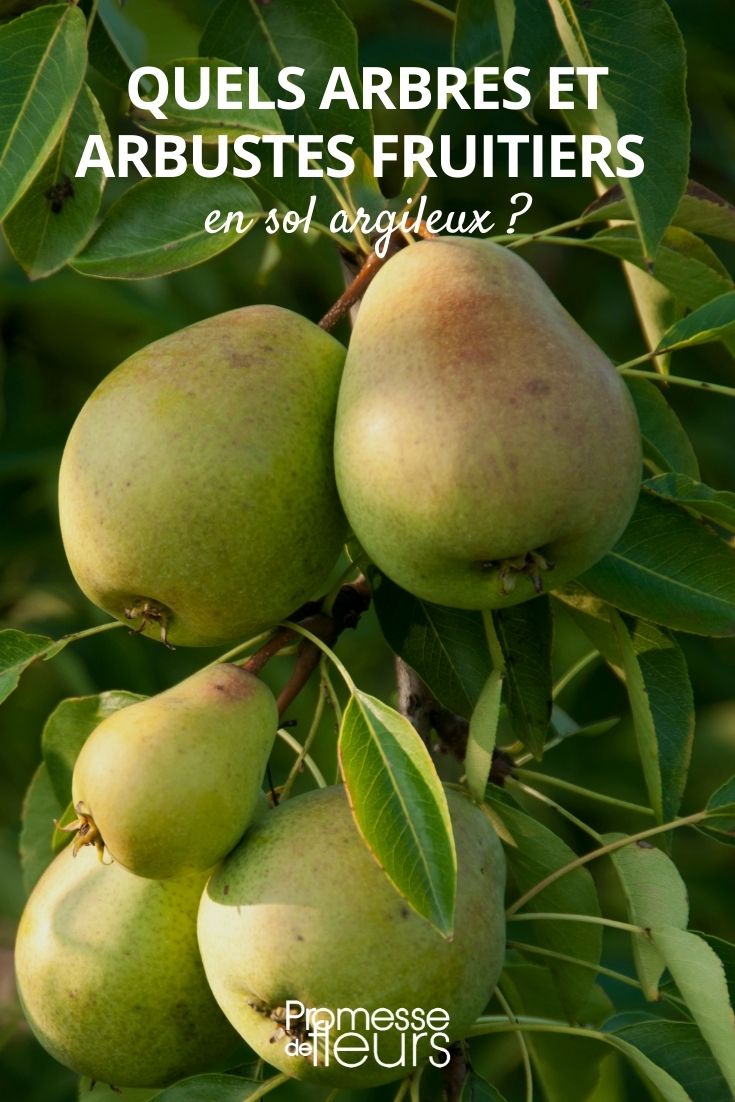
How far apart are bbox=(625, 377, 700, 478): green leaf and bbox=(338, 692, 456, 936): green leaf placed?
53 centimetres

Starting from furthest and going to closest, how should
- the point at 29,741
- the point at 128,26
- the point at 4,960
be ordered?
1. the point at 4,960
2. the point at 29,741
3. the point at 128,26

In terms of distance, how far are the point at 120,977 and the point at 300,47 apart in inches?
39.1

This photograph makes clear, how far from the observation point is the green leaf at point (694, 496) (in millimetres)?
1487

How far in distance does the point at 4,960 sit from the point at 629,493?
2.78 meters

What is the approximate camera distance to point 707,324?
4.85 feet

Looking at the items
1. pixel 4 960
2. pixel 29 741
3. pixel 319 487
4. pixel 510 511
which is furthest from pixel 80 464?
pixel 4 960

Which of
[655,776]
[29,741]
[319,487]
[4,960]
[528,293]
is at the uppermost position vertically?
[528,293]

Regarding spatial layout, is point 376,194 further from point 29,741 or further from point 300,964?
point 29,741

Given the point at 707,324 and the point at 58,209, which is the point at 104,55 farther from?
the point at 707,324

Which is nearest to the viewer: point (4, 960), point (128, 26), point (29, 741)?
point (128, 26)

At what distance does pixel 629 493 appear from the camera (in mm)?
1281

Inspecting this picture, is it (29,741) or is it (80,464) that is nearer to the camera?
(80,464)

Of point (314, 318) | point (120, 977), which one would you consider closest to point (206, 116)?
point (120, 977)

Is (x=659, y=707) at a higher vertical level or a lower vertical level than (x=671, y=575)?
lower
